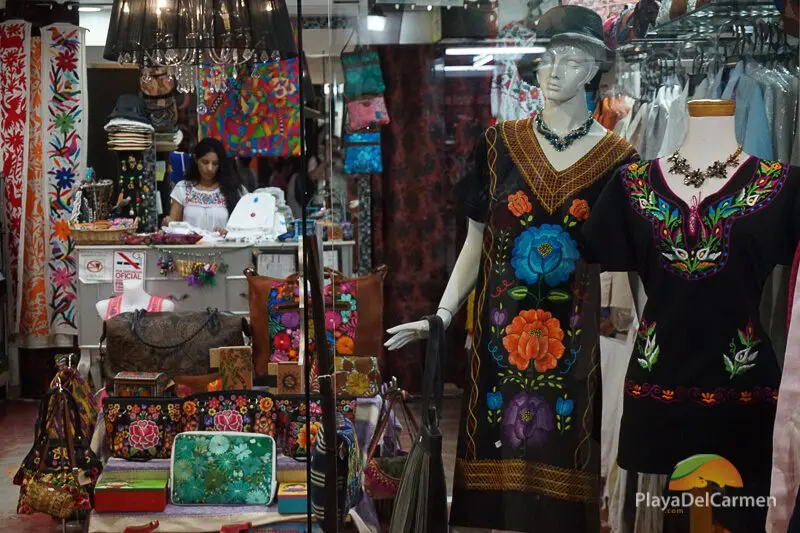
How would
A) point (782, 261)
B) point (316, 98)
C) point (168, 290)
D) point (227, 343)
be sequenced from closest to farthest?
point (782, 261), point (316, 98), point (227, 343), point (168, 290)

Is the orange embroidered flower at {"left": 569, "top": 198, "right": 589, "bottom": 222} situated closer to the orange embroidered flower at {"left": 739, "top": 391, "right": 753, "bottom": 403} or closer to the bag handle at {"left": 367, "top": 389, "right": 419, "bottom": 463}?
the orange embroidered flower at {"left": 739, "top": 391, "right": 753, "bottom": 403}

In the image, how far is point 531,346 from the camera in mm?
2100

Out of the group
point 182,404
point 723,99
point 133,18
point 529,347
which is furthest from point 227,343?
point 723,99

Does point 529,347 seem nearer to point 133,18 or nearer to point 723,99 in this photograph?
point 723,99

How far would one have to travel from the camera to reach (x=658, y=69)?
6.70 ft

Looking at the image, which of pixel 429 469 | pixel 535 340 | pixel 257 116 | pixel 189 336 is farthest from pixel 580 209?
pixel 257 116

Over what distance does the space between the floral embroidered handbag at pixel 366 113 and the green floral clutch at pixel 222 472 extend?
1.92 metres

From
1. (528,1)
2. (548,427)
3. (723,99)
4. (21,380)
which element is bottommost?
(21,380)

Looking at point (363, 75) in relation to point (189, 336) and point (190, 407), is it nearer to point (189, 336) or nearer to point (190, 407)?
point (190, 407)

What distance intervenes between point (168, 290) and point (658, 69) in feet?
14.8

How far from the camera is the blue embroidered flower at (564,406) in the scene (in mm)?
2088

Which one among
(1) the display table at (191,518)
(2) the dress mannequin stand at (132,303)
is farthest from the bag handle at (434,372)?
(2) the dress mannequin stand at (132,303)

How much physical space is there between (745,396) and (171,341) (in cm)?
316

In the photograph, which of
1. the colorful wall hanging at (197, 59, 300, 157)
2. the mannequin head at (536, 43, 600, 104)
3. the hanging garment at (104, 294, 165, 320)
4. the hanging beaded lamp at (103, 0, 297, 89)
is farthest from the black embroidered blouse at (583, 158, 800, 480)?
the colorful wall hanging at (197, 59, 300, 157)
